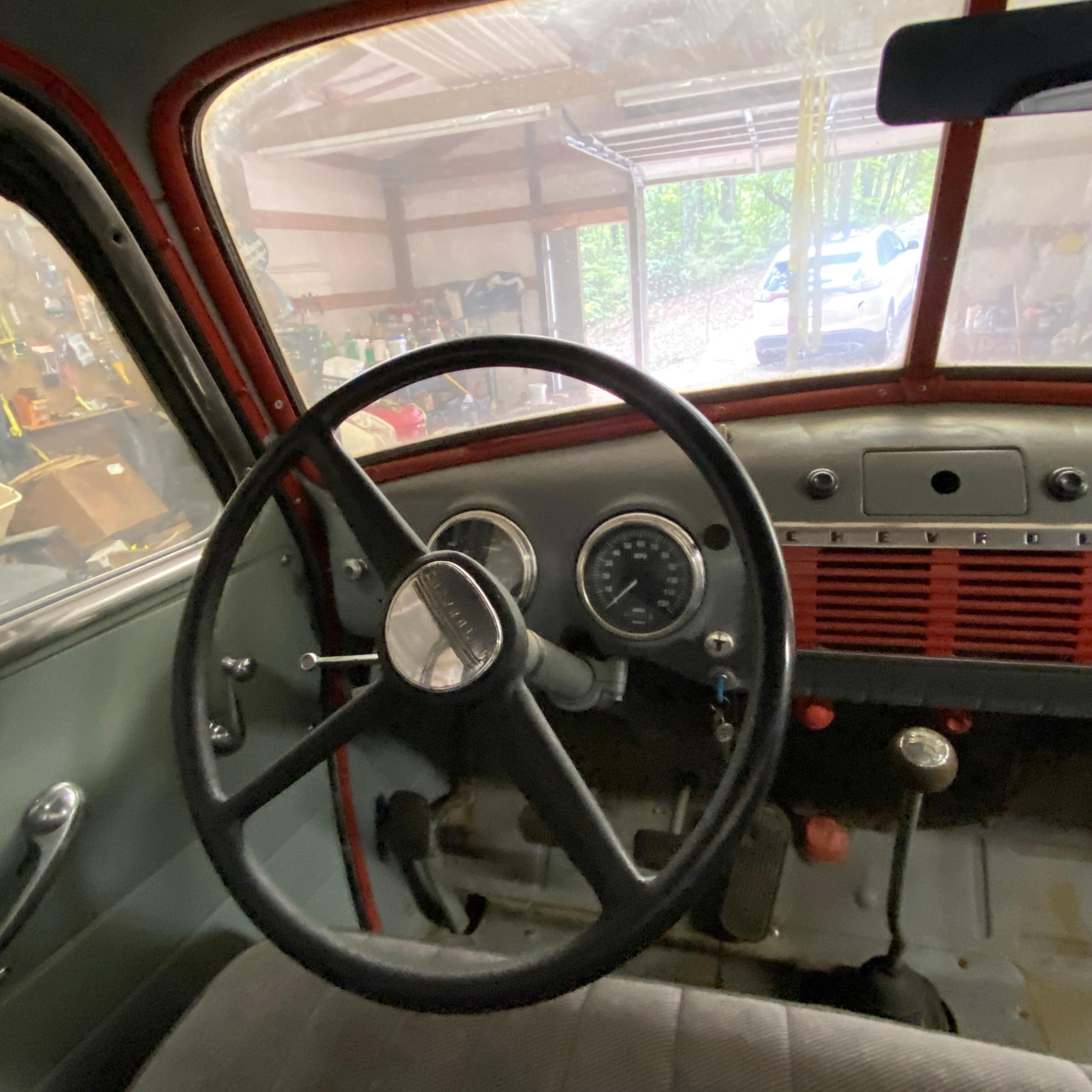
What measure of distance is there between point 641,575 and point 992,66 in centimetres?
84

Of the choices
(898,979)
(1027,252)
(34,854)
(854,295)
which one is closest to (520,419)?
(854,295)

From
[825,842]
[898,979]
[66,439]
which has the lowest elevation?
[898,979]

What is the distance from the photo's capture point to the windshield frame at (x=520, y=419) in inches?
44.0

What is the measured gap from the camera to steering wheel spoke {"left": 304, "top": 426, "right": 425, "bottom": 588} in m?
1.04

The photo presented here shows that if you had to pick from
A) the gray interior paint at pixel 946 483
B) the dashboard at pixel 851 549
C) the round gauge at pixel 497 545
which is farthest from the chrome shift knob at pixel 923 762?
the round gauge at pixel 497 545

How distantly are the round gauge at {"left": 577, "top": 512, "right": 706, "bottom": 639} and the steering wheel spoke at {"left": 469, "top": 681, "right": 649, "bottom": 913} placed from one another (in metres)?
0.48

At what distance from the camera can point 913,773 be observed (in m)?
1.34

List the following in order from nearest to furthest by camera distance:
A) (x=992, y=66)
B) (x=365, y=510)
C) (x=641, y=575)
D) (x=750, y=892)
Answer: (x=992, y=66) < (x=365, y=510) < (x=641, y=575) < (x=750, y=892)

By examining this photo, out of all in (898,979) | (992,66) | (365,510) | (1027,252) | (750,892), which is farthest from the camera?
(750,892)

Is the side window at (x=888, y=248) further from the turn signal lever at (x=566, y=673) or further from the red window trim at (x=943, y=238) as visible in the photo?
the turn signal lever at (x=566, y=673)

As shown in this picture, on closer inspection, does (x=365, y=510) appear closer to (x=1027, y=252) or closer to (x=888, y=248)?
(x=888, y=248)

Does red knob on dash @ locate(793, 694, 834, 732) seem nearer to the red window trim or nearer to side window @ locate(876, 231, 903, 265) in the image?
the red window trim

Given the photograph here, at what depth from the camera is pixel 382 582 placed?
1.05 metres

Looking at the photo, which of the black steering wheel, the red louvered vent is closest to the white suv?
the red louvered vent
